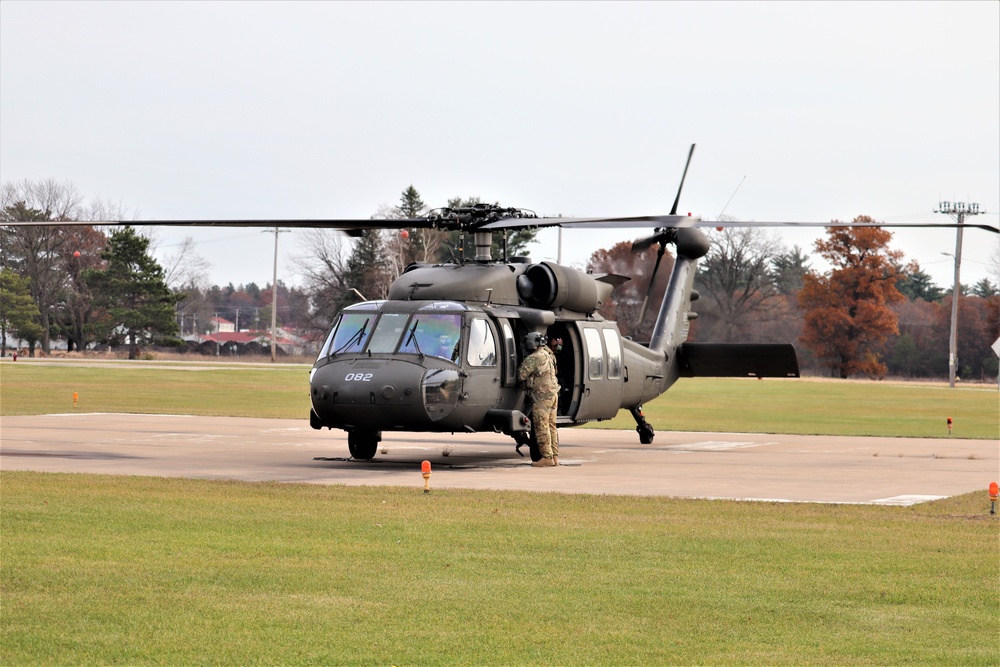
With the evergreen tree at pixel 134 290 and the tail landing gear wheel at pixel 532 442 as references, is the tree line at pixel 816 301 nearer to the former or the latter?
the evergreen tree at pixel 134 290

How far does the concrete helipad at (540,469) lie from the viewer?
17.9 metres

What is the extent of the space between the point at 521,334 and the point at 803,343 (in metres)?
76.4

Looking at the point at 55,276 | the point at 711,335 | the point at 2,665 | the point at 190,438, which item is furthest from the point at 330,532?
the point at 55,276

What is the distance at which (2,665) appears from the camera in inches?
296

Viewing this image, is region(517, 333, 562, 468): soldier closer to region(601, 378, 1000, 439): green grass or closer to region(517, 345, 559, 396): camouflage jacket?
region(517, 345, 559, 396): camouflage jacket

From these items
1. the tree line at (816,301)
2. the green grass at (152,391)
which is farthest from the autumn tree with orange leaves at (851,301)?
the green grass at (152,391)

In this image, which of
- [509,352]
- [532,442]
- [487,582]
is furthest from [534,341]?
[487,582]

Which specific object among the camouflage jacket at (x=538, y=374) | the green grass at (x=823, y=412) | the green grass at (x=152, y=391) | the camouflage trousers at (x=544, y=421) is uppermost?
the camouflage jacket at (x=538, y=374)

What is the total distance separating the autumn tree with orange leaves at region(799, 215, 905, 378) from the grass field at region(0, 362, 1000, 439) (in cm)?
2564

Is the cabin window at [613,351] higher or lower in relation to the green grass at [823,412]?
higher

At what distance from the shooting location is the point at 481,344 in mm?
20188

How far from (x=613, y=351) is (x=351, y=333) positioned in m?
5.70

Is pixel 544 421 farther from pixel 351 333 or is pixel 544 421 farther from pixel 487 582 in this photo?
pixel 487 582

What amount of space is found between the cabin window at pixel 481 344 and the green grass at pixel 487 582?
5066 millimetres
